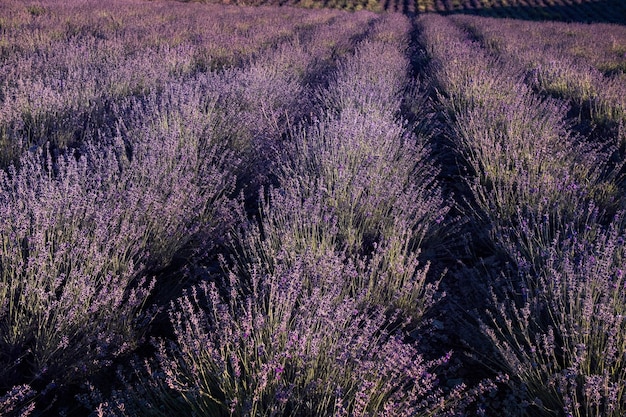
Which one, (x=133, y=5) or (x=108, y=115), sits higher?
(x=133, y=5)

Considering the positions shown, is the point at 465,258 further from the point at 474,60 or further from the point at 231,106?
the point at 474,60

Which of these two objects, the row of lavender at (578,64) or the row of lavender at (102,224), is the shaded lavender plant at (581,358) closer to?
the row of lavender at (102,224)

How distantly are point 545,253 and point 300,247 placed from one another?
1272 millimetres

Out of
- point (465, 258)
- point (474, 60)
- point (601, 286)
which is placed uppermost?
point (474, 60)

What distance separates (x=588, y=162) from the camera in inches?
138

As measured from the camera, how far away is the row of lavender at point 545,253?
5.89ft

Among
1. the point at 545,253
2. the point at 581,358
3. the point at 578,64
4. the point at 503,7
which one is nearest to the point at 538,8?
the point at 503,7

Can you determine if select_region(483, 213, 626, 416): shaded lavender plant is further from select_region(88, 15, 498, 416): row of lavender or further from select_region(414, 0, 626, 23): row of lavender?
select_region(414, 0, 626, 23): row of lavender

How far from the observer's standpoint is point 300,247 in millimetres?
2557

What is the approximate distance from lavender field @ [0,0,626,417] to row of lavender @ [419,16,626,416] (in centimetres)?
2

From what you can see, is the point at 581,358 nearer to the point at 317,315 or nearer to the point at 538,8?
the point at 317,315

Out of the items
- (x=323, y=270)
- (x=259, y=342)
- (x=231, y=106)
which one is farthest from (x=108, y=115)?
(x=259, y=342)

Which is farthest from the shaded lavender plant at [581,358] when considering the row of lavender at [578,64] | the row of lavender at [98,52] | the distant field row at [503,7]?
the distant field row at [503,7]

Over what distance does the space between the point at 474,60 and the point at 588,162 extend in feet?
12.6
